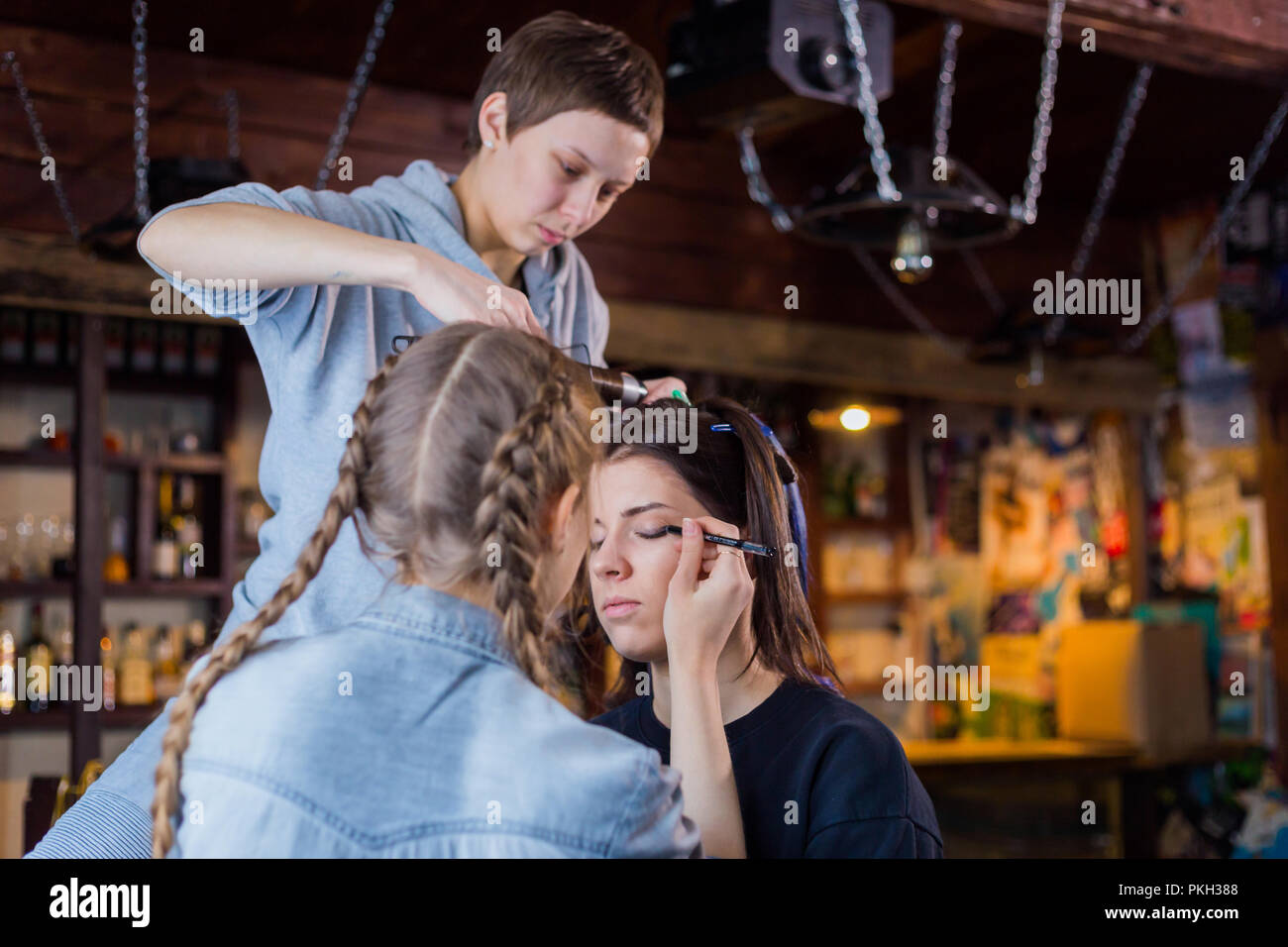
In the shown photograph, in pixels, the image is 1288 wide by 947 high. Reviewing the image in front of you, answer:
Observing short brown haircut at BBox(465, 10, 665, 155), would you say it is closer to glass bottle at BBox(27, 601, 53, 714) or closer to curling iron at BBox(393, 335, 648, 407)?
curling iron at BBox(393, 335, 648, 407)

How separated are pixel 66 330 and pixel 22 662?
114 cm

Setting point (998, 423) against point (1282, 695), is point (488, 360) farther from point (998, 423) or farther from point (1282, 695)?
point (998, 423)

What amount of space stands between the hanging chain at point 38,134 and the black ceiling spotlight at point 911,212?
1.99 meters

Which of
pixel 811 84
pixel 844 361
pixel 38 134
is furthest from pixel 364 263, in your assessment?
pixel 844 361

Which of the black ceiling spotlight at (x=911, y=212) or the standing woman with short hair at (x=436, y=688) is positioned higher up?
the black ceiling spotlight at (x=911, y=212)

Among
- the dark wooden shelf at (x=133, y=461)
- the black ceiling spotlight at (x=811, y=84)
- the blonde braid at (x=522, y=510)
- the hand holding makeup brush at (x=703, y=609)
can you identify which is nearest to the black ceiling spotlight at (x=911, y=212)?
the black ceiling spotlight at (x=811, y=84)

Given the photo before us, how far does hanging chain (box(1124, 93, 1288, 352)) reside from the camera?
177 inches

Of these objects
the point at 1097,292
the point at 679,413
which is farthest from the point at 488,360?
the point at 1097,292

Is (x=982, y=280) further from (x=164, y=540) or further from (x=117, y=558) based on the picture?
(x=117, y=558)

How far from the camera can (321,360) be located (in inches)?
58.5

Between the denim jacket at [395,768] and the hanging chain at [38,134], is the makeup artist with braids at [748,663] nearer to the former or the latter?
the denim jacket at [395,768]

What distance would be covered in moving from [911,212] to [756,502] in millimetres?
1856

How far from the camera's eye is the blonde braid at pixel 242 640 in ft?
3.11
